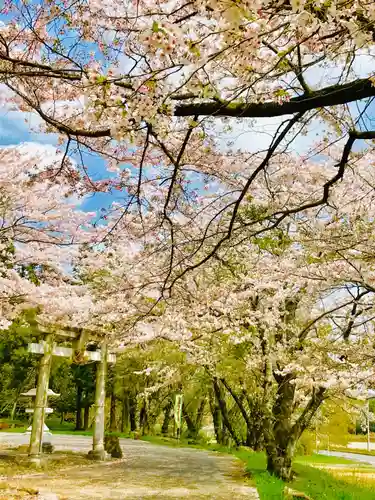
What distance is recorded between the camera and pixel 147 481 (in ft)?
26.6

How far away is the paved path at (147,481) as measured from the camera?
265 inches

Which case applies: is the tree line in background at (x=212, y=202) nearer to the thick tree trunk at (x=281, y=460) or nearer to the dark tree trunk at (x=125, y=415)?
the thick tree trunk at (x=281, y=460)

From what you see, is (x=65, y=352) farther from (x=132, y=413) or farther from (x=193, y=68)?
(x=132, y=413)

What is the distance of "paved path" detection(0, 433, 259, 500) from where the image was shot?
22.1 feet

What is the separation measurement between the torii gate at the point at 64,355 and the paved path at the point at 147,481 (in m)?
0.71

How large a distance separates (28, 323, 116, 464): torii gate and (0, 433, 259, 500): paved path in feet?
2.33

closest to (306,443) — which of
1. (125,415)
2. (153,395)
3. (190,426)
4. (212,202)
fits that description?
(190,426)

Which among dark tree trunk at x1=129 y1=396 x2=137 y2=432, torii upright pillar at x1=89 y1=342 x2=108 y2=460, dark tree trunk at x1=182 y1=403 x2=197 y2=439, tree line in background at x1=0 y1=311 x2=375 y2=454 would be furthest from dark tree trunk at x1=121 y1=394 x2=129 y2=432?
torii upright pillar at x1=89 y1=342 x2=108 y2=460

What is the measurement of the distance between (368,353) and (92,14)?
551 cm

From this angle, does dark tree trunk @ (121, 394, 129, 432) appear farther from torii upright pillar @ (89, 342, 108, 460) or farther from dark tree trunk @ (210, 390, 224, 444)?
torii upright pillar @ (89, 342, 108, 460)

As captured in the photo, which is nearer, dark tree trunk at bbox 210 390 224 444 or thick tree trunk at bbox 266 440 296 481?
thick tree trunk at bbox 266 440 296 481

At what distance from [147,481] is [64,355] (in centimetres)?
345

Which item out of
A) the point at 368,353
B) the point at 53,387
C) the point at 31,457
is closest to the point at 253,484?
the point at 368,353

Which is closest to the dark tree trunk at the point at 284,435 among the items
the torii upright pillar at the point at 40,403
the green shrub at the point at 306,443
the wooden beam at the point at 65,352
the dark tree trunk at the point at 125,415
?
the torii upright pillar at the point at 40,403
